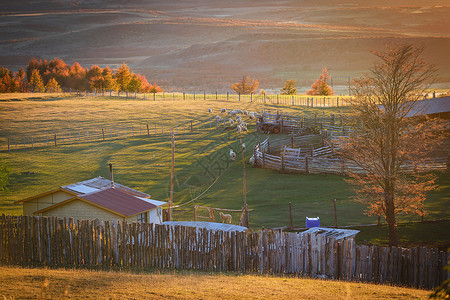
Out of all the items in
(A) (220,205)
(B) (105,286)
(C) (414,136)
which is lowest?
(A) (220,205)

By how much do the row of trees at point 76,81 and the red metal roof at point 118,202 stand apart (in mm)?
96544

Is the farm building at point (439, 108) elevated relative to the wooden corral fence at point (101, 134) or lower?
elevated

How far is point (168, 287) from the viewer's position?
15.2 m

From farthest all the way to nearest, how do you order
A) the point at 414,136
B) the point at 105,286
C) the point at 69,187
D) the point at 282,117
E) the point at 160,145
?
the point at 282,117, the point at 160,145, the point at 69,187, the point at 414,136, the point at 105,286

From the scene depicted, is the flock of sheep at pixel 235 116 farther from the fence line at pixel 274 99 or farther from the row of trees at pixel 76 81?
the row of trees at pixel 76 81

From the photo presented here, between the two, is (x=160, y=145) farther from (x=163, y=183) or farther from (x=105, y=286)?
(x=105, y=286)

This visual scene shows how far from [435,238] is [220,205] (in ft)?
49.7

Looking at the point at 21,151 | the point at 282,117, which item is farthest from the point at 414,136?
the point at 21,151

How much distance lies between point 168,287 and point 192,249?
4624 millimetres

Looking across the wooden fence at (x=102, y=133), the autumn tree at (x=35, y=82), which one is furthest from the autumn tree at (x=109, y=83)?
the wooden fence at (x=102, y=133)

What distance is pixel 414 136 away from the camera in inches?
930

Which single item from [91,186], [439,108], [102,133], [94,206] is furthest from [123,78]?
[94,206]

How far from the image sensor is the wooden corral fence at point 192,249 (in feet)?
63.4

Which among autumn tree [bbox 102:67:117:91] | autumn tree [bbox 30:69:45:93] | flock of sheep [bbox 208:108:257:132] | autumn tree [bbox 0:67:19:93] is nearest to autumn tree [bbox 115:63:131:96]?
autumn tree [bbox 102:67:117:91]
